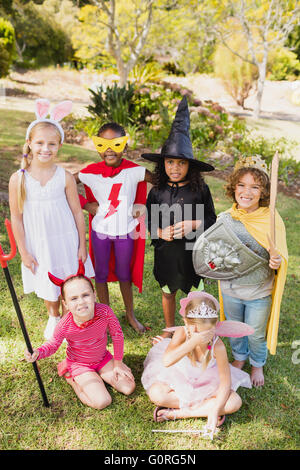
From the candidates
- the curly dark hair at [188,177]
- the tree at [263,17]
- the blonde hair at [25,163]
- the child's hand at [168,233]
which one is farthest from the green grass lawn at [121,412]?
the tree at [263,17]

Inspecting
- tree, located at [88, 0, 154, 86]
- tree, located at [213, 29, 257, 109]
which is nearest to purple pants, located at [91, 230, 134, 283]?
tree, located at [88, 0, 154, 86]

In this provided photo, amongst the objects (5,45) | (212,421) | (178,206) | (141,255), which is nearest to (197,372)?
(212,421)

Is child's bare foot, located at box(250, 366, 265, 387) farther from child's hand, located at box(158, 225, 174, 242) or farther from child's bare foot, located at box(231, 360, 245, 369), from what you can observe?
child's hand, located at box(158, 225, 174, 242)

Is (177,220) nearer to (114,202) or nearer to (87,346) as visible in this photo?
(114,202)

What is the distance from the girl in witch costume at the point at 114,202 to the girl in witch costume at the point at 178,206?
0.49 feet

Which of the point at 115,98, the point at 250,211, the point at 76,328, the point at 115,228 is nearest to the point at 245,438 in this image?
the point at 76,328

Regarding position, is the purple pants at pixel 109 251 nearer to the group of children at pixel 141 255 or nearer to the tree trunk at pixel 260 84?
the group of children at pixel 141 255

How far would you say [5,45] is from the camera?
1316 cm

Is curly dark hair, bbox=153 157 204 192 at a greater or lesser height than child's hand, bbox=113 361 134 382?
greater

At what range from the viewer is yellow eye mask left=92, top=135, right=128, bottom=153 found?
2471 mm

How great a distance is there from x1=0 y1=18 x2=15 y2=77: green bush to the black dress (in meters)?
12.9

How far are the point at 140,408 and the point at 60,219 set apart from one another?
4.36 feet

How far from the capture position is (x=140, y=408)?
2389 millimetres

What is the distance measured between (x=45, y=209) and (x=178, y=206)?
0.88m
